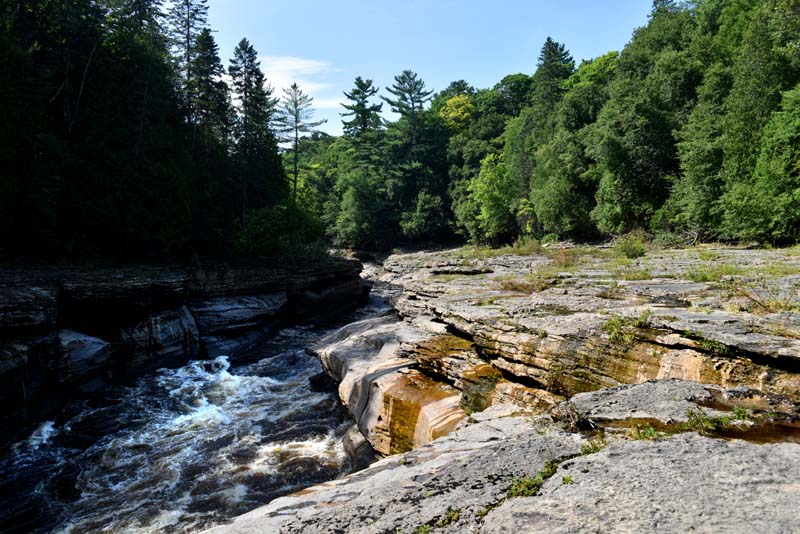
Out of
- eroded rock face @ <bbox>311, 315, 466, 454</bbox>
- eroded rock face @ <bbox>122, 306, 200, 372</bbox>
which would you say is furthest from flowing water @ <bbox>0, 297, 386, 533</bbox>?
eroded rock face @ <bbox>122, 306, 200, 372</bbox>

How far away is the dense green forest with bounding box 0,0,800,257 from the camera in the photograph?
53.7 feet

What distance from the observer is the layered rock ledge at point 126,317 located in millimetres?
11195

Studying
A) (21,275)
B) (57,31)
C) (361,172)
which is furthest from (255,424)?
(361,172)

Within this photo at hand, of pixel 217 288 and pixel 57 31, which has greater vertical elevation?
pixel 57 31

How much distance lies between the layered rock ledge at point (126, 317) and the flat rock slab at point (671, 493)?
524 inches

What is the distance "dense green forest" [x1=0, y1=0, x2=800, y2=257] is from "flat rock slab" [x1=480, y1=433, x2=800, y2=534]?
60.4ft

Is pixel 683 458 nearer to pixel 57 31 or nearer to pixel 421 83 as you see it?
pixel 57 31

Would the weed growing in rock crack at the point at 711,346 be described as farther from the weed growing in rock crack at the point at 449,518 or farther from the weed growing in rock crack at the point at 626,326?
the weed growing in rock crack at the point at 449,518

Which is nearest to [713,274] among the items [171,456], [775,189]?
[775,189]

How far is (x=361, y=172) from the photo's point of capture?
53.6 m

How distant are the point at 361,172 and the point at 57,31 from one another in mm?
37150

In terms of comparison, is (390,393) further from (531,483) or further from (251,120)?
(251,120)

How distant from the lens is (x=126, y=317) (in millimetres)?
15273

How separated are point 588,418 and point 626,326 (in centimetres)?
230
